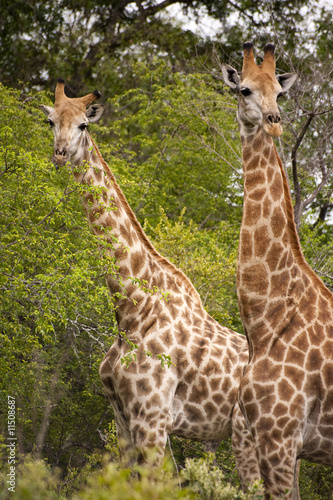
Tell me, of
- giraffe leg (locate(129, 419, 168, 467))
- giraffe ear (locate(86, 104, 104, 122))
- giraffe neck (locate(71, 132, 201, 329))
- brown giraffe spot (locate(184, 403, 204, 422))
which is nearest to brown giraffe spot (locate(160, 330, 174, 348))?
giraffe neck (locate(71, 132, 201, 329))

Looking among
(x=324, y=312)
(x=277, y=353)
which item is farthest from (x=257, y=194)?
(x=277, y=353)

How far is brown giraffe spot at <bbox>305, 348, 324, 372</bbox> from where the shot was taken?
5.10 meters

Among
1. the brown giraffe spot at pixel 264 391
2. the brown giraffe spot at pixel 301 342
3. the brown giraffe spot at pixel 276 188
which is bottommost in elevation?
the brown giraffe spot at pixel 264 391

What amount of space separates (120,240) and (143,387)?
5.43 feet

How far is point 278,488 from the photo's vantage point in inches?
191

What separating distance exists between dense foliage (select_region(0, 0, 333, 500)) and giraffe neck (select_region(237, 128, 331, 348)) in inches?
56.5

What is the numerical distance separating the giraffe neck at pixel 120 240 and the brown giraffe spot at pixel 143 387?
0.70 metres

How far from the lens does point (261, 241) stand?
550cm

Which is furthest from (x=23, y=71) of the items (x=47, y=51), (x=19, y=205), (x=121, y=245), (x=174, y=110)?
(x=121, y=245)

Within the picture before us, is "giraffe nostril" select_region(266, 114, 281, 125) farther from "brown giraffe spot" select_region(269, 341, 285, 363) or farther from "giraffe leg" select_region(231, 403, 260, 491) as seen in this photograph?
"giraffe leg" select_region(231, 403, 260, 491)

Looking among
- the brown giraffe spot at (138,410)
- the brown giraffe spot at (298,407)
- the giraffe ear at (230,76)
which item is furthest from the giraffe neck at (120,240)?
the brown giraffe spot at (298,407)

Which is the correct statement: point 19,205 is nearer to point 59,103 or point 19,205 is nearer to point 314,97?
point 59,103

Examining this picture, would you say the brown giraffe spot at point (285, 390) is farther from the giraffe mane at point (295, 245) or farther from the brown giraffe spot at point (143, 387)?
the brown giraffe spot at point (143, 387)

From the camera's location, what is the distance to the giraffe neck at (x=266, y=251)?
5367 mm
